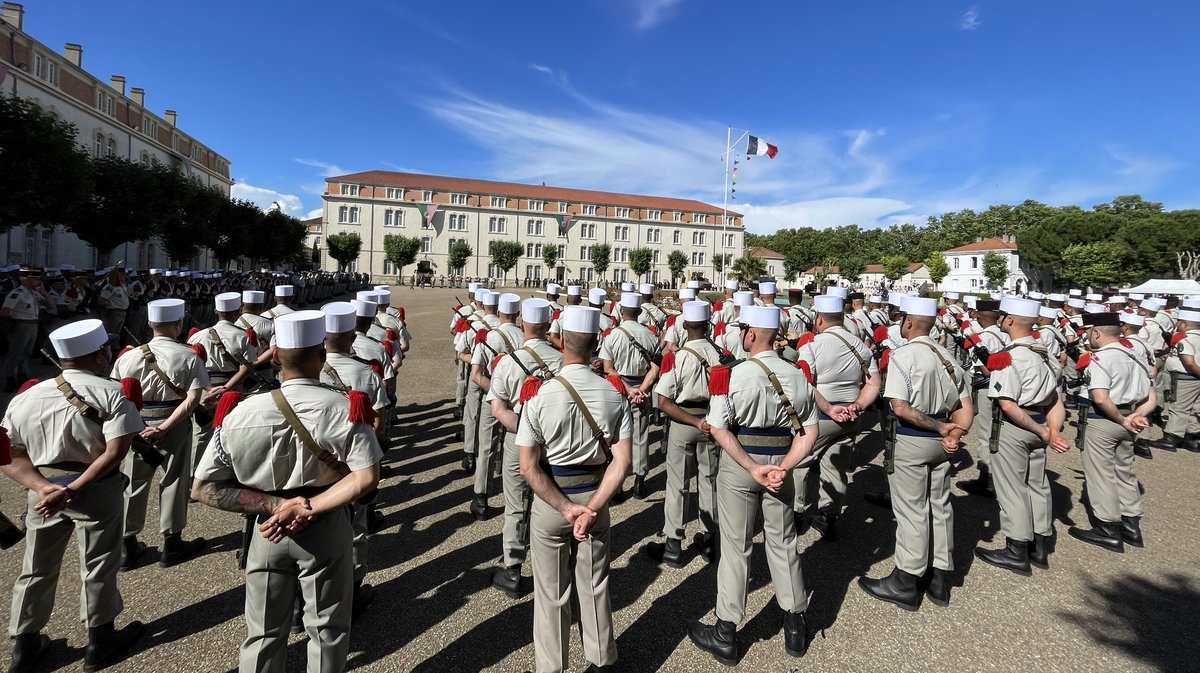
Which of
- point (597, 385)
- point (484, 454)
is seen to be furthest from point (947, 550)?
point (484, 454)

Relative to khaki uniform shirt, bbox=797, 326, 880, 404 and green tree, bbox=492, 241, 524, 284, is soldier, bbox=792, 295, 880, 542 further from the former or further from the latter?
green tree, bbox=492, 241, 524, 284

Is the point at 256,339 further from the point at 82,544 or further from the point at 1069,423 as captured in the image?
the point at 1069,423

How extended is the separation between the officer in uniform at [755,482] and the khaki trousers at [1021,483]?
240 cm

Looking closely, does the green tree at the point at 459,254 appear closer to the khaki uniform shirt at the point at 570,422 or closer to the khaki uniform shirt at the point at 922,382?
the khaki uniform shirt at the point at 922,382

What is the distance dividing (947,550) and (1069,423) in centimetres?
862

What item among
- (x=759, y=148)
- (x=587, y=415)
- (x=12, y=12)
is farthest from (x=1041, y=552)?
(x=12, y=12)

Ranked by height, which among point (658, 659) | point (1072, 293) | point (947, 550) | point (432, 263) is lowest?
A: point (658, 659)

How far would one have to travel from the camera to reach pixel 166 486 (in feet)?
15.0

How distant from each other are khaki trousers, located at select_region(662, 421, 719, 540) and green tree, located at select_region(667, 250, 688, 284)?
8235 cm

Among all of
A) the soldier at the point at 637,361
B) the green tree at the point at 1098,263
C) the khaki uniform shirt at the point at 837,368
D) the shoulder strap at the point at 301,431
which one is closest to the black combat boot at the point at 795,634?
the khaki uniform shirt at the point at 837,368

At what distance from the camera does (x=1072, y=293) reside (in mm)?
13875

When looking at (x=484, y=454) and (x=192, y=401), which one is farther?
(x=484, y=454)

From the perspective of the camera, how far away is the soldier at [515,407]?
14.1 ft

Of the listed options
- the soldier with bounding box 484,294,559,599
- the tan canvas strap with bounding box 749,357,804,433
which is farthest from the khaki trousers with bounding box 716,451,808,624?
the soldier with bounding box 484,294,559,599
